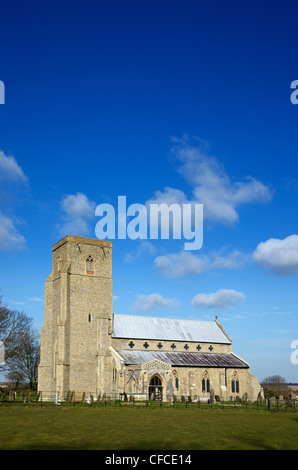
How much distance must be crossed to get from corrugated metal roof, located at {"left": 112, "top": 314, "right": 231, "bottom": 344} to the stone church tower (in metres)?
3.87

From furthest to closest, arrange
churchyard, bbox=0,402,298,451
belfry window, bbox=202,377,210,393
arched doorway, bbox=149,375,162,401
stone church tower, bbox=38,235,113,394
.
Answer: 1. belfry window, bbox=202,377,210,393
2. stone church tower, bbox=38,235,113,394
3. arched doorway, bbox=149,375,162,401
4. churchyard, bbox=0,402,298,451

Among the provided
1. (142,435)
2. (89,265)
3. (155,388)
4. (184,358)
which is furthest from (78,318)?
(142,435)

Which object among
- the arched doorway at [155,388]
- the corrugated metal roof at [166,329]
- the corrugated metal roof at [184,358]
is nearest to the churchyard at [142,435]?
the arched doorway at [155,388]

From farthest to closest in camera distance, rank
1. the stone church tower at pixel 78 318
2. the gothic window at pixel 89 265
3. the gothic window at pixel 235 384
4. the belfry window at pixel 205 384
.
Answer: the gothic window at pixel 235 384 < the belfry window at pixel 205 384 < the gothic window at pixel 89 265 < the stone church tower at pixel 78 318

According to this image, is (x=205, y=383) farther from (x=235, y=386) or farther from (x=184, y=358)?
(x=235, y=386)

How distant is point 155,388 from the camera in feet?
174

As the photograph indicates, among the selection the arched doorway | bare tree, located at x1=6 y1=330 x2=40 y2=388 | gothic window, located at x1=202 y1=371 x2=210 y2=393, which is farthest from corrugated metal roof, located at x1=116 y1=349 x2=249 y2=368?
bare tree, located at x1=6 y1=330 x2=40 y2=388

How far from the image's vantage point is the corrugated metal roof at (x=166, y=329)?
2372 inches

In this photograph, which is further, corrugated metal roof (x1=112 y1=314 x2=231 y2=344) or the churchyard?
corrugated metal roof (x1=112 y1=314 x2=231 y2=344)

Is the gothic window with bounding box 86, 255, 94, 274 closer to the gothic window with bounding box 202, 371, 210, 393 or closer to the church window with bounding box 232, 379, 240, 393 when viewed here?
the gothic window with bounding box 202, 371, 210, 393

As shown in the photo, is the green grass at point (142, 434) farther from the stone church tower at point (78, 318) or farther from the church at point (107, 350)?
the stone church tower at point (78, 318)

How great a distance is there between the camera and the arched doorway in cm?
5266
